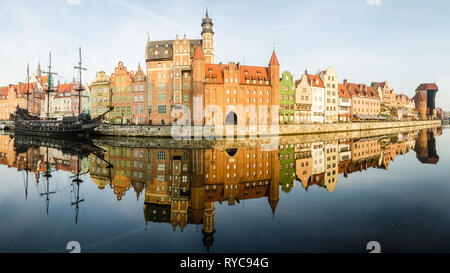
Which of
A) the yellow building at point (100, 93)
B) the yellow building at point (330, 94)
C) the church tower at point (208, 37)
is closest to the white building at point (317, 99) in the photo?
the yellow building at point (330, 94)

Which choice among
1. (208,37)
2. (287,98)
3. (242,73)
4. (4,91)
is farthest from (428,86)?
(4,91)

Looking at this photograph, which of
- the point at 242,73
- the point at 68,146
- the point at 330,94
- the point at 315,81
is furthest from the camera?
the point at 330,94

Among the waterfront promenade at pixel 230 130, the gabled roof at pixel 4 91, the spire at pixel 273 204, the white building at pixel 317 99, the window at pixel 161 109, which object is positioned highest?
the gabled roof at pixel 4 91

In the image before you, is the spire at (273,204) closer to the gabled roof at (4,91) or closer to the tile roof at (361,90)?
the tile roof at (361,90)

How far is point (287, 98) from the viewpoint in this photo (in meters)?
63.5

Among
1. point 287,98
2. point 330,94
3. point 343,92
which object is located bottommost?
point 287,98

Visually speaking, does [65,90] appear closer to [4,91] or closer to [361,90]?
[4,91]

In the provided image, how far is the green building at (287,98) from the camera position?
206 ft

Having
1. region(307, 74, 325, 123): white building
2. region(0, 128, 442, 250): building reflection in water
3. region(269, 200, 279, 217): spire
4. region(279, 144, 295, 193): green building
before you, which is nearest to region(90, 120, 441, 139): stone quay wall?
region(307, 74, 325, 123): white building

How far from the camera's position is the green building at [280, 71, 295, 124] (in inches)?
2472

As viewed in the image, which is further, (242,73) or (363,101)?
(363,101)

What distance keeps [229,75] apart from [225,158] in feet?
107

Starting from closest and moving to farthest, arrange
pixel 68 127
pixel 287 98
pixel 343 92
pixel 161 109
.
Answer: pixel 68 127 < pixel 161 109 < pixel 287 98 < pixel 343 92
